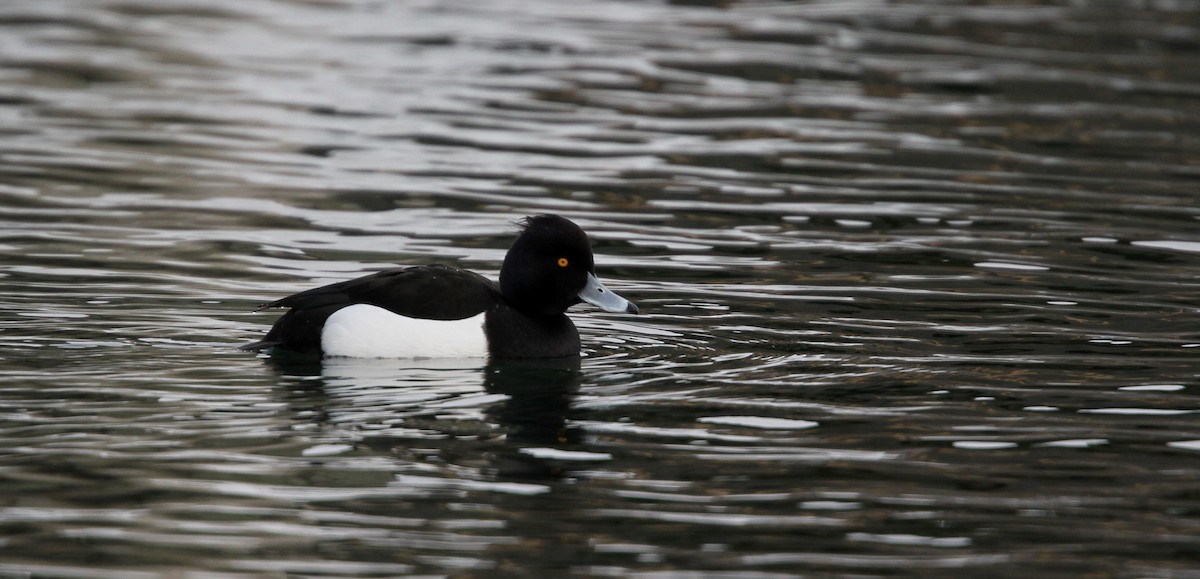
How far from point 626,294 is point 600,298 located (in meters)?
1.52

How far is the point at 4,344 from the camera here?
852cm

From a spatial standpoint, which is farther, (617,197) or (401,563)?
(617,197)

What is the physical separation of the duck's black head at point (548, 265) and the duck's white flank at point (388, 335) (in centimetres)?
39

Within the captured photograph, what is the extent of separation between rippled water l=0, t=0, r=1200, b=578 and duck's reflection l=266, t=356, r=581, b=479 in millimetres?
28

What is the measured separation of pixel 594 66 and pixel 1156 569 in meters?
14.5

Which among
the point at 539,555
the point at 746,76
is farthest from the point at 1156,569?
the point at 746,76

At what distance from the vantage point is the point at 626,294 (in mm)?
10508

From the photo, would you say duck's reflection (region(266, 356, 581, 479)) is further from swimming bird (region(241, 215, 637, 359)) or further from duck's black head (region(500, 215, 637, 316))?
duck's black head (region(500, 215, 637, 316))

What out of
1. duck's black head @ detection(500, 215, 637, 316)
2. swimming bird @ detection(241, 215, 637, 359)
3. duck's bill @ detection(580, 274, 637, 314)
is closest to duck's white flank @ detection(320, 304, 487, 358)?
swimming bird @ detection(241, 215, 637, 359)

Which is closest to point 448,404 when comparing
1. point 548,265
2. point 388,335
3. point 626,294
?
point 388,335

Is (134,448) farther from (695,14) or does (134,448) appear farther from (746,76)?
(695,14)

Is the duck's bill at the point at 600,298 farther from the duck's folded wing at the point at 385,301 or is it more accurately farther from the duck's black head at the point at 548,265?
the duck's folded wing at the point at 385,301

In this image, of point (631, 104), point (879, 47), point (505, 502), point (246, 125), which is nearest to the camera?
point (505, 502)

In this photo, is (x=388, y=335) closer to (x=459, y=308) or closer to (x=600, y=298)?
(x=459, y=308)
